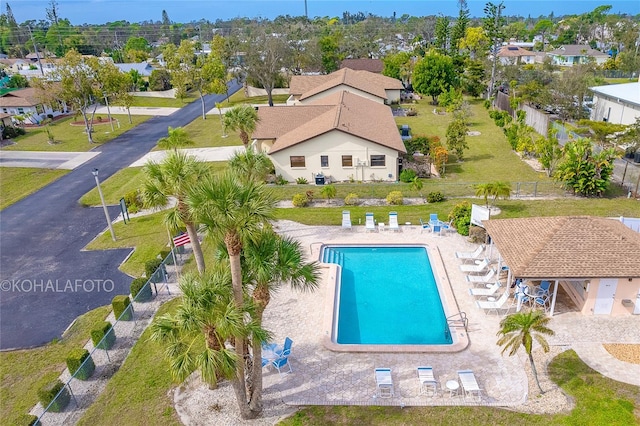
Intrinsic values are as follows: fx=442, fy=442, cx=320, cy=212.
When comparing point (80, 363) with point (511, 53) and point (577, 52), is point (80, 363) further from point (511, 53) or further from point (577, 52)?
point (577, 52)

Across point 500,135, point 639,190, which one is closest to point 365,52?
point 500,135

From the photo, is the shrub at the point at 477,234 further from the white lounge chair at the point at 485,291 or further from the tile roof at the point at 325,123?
the tile roof at the point at 325,123

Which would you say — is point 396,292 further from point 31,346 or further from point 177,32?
point 177,32

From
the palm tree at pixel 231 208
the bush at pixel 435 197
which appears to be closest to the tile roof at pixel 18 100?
the bush at pixel 435 197

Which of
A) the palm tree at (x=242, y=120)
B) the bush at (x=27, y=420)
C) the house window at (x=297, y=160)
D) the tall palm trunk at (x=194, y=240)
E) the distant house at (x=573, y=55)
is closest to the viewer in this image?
the bush at (x=27, y=420)

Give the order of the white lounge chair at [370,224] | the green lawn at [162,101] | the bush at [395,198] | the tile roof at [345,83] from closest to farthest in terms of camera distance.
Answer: the white lounge chair at [370,224]
the bush at [395,198]
the tile roof at [345,83]
the green lawn at [162,101]

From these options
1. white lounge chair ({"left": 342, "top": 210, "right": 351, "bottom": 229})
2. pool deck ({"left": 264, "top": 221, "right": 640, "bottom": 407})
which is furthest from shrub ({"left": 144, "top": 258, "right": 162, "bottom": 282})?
white lounge chair ({"left": 342, "top": 210, "right": 351, "bottom": 229})

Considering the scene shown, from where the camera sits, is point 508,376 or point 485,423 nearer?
point 485,423
